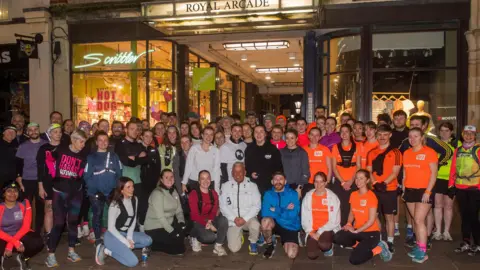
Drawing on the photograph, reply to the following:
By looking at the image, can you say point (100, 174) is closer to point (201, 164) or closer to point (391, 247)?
point (201, 164)

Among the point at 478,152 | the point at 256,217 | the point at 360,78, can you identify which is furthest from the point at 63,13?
the point at 478,152

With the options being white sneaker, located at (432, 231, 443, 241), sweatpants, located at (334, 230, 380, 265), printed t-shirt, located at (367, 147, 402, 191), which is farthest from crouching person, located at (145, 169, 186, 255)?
white sneaker, located at (432, 231, 443, 241)

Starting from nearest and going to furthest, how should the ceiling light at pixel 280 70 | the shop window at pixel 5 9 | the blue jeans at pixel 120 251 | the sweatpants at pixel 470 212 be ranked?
the blue jeans at pixel 120 251
the sweatpants at pixel 470 212
the shop window at pixel 5 9
the ceiling light at pixel 280 70

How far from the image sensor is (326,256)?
6918 millimetres

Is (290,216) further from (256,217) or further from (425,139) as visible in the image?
(425,139)

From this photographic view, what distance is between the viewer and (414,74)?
12.4 m

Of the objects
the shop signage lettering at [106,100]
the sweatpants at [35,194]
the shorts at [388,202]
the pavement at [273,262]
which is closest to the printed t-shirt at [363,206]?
the shorts at [388,202]

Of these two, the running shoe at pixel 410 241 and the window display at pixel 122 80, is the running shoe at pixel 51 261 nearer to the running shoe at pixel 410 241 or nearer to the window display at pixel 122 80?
the running shoe at pixel 410 241

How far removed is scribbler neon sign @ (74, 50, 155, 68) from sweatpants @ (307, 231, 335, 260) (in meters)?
8.94

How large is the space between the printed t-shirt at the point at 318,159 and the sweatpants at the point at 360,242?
1177mm

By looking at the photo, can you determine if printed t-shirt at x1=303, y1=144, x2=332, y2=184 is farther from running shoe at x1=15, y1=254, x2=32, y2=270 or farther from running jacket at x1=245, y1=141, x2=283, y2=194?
running shoe at x1=15, y1=254, x2=32, y2=270

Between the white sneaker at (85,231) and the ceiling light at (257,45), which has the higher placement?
the ceiling light at (257,45)

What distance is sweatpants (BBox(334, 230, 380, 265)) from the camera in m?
6.40

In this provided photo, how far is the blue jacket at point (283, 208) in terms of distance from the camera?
7.12 meters
